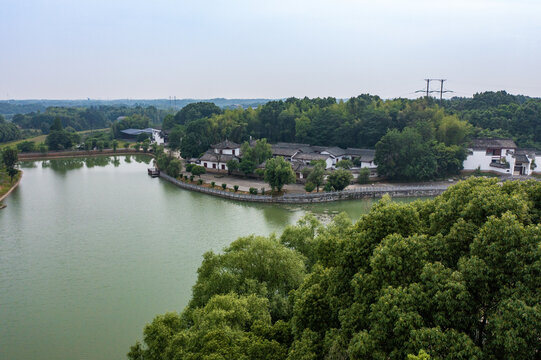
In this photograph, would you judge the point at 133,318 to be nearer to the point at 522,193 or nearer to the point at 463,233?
the point at 463,233

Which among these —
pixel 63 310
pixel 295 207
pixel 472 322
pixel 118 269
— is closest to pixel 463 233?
pixel 472 322

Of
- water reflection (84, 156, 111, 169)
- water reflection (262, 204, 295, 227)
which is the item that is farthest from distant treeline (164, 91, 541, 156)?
water reflection (262, 204, 295, 227)

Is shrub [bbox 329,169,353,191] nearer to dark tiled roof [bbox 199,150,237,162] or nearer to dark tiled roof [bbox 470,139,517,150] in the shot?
A: dark tiled roof [bbox 199,150,237,162]

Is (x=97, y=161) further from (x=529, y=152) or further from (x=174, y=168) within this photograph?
(x=529, y=152)

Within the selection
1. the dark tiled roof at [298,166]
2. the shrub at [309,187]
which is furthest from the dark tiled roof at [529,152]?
the shrub at [309,187]

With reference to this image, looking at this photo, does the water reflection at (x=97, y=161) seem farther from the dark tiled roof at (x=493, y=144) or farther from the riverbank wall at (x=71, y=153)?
the dark tiled roof at (x=493, y=144)

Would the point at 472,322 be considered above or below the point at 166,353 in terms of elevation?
above
